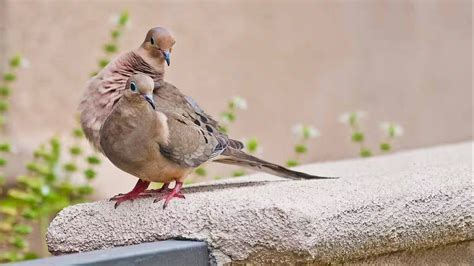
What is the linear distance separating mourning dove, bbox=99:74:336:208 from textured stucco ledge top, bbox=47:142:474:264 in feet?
0.28

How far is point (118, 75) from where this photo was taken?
318 centimetres

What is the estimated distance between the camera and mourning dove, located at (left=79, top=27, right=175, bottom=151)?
10.3 feet

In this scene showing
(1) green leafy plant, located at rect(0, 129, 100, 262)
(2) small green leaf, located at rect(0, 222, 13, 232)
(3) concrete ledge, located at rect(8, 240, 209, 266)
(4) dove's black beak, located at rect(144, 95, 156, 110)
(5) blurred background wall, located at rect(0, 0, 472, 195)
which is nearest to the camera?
(3) concrete ledge, located at rect(8, 240, 209, 266)

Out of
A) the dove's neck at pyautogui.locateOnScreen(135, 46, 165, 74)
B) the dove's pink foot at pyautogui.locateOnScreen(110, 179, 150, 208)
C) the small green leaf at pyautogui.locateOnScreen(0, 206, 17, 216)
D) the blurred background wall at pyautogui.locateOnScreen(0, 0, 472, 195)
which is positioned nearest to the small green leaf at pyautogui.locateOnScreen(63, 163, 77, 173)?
the small green leaf at pyautogui.locateOnScreen(0, 206, 17, 216)

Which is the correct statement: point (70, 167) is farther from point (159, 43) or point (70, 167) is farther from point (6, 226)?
point (159, 43)

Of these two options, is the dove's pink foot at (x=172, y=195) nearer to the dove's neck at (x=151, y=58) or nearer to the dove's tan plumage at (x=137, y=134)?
the dove's tan plumage at (x=137, y=134)

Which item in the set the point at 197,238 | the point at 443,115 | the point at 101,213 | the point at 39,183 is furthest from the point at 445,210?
the point at 443,115

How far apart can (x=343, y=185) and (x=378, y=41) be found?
5.26 meters

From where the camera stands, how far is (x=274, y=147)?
293 inches

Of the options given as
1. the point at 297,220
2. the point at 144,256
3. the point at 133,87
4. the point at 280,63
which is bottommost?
the point at 144,256

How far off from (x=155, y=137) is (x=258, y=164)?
56 cm

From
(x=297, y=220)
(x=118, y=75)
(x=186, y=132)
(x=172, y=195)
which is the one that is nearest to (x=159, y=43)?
(x=118, y=75)

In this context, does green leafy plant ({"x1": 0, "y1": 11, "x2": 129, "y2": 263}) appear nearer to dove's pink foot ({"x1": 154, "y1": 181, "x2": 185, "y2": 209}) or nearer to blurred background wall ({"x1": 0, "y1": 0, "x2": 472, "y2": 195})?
blurred background wall ({"x1": 0, "y1": 0, "x2": 472, "y2": 195})

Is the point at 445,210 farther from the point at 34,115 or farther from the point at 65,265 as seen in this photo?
the point at 34,115
